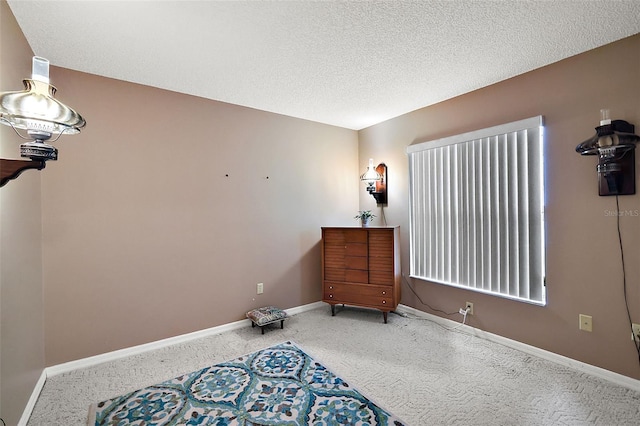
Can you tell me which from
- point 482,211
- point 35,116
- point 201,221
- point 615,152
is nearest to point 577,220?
point 615,152

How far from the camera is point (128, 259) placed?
2.71 m

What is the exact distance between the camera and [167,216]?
2906mm

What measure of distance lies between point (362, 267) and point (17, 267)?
290 centimetres

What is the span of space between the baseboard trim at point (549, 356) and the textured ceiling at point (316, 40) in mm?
2442

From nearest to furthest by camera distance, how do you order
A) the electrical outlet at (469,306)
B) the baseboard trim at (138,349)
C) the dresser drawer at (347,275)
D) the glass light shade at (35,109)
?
the glass light shade at (35,109), the baseboard trim at (138,349), the electrical outlet at (469,306), the dresser drawer at (347,275)

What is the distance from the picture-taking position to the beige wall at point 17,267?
1.62m

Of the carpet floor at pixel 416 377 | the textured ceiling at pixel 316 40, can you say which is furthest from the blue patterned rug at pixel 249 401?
the textured ceiling at pixel 316 40

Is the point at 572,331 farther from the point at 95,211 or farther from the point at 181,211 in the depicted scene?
the point at 95,211

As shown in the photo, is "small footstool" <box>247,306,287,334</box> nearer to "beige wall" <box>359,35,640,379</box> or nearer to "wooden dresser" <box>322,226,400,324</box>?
"wooden dresser" <box>322,226,400,324</box>

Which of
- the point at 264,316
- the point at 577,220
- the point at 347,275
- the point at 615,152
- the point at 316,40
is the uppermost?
the point at 316,40

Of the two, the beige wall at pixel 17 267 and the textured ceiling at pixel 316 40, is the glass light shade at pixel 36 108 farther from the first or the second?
the textured ceiling at pixel 316 40

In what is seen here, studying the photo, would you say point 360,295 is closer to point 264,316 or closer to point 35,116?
point 264,316

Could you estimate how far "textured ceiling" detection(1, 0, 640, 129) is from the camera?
180 cm

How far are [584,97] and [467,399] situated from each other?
2442 mm
